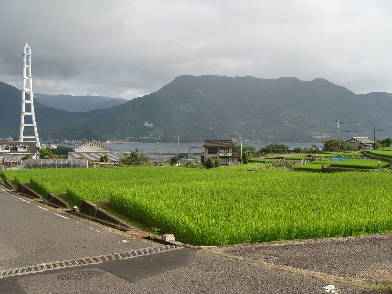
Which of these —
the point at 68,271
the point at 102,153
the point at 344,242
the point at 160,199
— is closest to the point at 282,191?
the point at 160,199

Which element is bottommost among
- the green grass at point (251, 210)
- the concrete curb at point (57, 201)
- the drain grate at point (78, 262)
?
the concrete curb at point (57, 201)

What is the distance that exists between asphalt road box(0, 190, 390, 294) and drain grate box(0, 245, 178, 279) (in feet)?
0.84

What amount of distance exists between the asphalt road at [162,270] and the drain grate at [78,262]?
0.26 metres

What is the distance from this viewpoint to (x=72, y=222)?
17344 millimetres

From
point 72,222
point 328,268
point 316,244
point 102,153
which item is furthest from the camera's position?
point 102,153

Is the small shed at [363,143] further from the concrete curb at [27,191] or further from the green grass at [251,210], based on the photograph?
the concrete curb at [27,191]

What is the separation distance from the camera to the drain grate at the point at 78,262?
986cm

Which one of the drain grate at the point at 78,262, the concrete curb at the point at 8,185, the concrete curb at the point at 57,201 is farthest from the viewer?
the concrete curb at the point at 8,185

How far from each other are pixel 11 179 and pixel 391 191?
3368 centimetres

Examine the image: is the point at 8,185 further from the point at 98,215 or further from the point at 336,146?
the point at 336,146

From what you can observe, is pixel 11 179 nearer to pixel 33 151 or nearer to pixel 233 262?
pixel 233 262

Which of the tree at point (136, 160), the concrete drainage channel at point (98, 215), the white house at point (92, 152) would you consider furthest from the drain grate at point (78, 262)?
the white house at point (92, 152)

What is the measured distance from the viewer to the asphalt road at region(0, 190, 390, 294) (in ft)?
27.8

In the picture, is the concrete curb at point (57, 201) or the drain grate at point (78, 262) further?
the concrete curb at point (57, 201)
